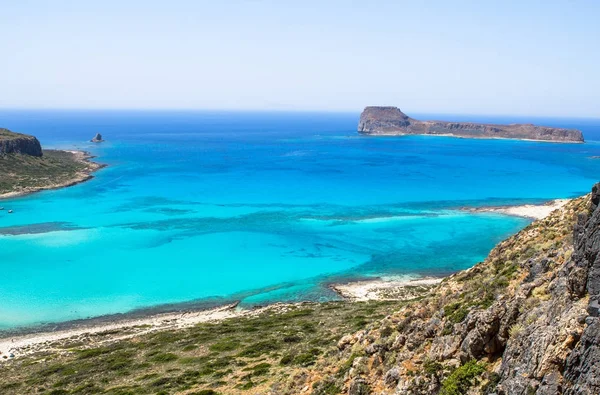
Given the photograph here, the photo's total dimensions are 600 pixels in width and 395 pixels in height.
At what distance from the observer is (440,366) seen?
16781mm

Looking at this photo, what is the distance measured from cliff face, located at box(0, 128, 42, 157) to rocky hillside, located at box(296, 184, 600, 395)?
141045mm

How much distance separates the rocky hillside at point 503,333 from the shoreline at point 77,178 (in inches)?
4283

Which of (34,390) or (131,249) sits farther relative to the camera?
(131,249)

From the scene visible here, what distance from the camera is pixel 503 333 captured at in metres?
15.3

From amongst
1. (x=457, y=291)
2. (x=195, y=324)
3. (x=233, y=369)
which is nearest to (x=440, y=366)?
(x=457, y=291)

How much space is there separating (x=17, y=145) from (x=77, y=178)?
25.9 meters

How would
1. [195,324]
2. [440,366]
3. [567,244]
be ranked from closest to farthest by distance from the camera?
[440,366]
[567,244]
[195,324]

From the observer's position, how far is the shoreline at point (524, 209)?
92000 millimetres

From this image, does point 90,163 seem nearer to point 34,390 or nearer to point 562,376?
point 34,390

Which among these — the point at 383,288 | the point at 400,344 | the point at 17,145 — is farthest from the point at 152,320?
the point at 17,145

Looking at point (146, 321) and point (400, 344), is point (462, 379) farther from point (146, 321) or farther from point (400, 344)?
point (146, 321)

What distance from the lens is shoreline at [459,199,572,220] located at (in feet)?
302

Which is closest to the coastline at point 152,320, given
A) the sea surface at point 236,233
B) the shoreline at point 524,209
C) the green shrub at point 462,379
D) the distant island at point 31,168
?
the sea surface at point 236,233

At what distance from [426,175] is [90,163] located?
105 metres
